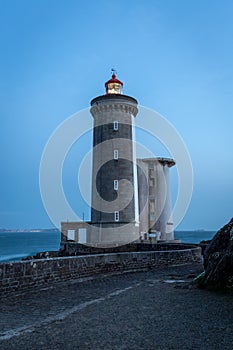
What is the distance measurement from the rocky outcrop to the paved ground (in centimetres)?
38

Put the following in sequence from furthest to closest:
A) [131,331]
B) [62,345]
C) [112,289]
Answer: [112,289]
[131,331]
[62,345]

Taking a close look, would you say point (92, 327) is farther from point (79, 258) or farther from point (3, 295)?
point (79, 258)

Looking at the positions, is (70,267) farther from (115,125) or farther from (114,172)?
(115,125)

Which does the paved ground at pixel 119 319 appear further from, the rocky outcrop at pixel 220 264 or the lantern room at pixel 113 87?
the lantern room at pixel 113 87

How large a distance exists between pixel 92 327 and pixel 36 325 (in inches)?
36.5

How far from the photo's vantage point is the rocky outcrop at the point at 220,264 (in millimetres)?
7434

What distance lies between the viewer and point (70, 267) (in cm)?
959

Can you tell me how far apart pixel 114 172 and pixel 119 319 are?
18.9 m

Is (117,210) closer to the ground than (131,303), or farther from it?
farther from it

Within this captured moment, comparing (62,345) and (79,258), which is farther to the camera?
(79,258)

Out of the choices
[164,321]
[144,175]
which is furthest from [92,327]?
[144,175]

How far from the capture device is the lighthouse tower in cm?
2362

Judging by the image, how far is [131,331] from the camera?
467cm

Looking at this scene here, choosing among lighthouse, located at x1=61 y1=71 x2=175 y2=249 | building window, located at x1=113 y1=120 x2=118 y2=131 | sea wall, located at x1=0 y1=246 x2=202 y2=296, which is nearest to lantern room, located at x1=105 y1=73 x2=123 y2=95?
lighthouse, located at x1=61 y1=71 x2=175 y2=249
